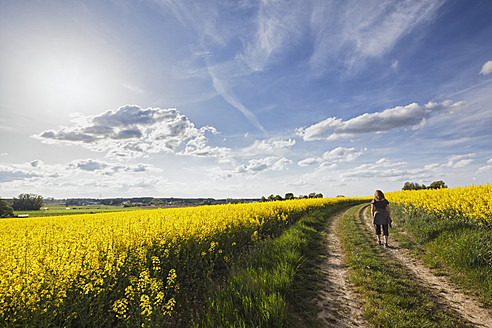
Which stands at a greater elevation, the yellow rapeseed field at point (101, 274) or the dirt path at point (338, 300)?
the yellow rapeseed field at point (101, 274)

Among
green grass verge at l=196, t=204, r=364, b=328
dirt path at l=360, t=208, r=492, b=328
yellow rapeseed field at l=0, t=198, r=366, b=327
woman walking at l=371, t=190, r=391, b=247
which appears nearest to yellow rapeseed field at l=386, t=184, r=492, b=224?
woman walking at l=371, t=190, r=391, b=247

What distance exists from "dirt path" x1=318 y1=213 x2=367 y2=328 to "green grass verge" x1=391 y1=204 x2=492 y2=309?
2.80 meters

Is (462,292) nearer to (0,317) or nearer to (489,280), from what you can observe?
(489,280)

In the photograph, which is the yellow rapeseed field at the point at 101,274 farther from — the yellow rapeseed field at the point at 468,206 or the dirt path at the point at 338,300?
the yellow rapeseed field at the point at 468,206

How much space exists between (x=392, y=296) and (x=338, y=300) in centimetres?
121

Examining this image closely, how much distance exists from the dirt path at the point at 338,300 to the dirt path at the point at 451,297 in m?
1.97

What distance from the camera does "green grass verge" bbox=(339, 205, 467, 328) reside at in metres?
4.11

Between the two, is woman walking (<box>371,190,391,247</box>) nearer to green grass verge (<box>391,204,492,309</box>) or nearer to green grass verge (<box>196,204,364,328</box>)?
green grass verge (<box>391,204,492,309</box>)

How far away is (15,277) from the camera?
10.8ft

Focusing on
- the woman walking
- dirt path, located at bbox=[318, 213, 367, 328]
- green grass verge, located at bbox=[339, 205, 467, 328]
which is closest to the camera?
green grass verge, located at bbox=[339, 205, 467, 328]

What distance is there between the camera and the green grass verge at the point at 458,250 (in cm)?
557

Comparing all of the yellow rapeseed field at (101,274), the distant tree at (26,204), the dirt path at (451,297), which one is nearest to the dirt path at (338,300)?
the dirt path at (451,297)

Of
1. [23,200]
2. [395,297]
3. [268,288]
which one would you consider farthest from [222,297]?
[23,200]

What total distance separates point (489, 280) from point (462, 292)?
2.61 feet
